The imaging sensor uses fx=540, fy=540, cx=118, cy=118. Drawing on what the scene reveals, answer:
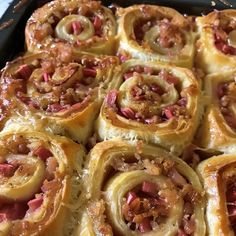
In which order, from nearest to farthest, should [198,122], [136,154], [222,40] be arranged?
[136,154]
[198,122]
[222,40]

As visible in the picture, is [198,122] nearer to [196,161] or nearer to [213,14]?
[196,161]

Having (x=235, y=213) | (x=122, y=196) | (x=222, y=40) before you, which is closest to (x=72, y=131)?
(x=122, y=196)

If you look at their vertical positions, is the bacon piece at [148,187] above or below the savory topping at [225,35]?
below

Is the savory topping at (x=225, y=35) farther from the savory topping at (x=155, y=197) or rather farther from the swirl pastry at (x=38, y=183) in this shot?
the swirl pastry at (x=38, y=183)

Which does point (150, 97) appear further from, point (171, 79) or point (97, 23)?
point (97, 23)

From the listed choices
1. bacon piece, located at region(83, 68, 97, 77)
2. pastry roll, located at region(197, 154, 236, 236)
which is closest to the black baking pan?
bacon piece, located at region(83, 68, 97, 77)

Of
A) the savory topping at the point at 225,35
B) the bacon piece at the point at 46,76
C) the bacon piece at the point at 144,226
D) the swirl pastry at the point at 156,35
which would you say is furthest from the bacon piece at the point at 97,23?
the bacon piece at the point at 144,226

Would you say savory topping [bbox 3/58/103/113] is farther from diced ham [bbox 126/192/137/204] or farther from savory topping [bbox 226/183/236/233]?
savory topping [bbox 226/183/236/233]
